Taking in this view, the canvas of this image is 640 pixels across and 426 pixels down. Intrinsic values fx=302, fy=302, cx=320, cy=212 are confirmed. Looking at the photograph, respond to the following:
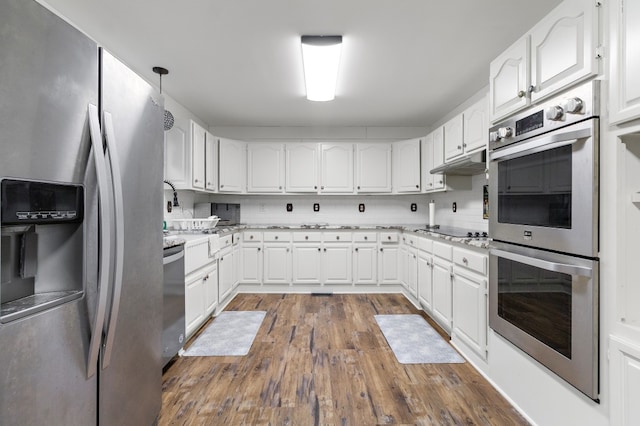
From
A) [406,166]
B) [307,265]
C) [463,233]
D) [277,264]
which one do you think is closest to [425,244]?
[463,233]

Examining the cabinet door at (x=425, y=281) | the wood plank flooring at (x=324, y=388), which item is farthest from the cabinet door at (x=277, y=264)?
the cabinet door at (x=425, y=281)

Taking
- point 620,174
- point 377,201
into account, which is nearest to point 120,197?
point 620,174

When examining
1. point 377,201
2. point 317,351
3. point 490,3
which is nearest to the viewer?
point 490,3

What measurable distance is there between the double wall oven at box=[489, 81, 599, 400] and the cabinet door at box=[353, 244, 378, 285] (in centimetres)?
220

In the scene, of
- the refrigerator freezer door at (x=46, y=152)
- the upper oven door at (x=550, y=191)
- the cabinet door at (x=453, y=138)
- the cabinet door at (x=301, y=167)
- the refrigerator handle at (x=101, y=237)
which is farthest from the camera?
the cabinet door at (x=301, y=167)

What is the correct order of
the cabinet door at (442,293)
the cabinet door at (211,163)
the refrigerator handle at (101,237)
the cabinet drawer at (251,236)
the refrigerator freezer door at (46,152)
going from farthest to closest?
1. the cabinet drawer at (251,236)
2. the cabinet door at (211,163)
3. the cabinet door at (442,293)
4. the refrigerator handle at (101,237)
5. the refrigerator freezer door at (46,152)

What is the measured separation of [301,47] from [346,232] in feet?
7.82

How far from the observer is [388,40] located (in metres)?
2.25

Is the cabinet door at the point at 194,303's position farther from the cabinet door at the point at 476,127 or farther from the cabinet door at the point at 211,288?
the cabinet door at the point at 476,127

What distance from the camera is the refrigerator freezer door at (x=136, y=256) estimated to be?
3.45 ft

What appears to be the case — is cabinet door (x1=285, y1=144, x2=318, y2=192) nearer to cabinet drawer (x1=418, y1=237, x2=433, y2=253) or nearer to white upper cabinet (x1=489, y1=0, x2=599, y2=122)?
cabinet drawer (x1=418, y1=237, x2=433, y2=253)

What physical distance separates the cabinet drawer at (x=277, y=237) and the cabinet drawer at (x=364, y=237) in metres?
0.90

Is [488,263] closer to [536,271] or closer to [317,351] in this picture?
[536,271]

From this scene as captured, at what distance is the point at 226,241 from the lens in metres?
3.48
